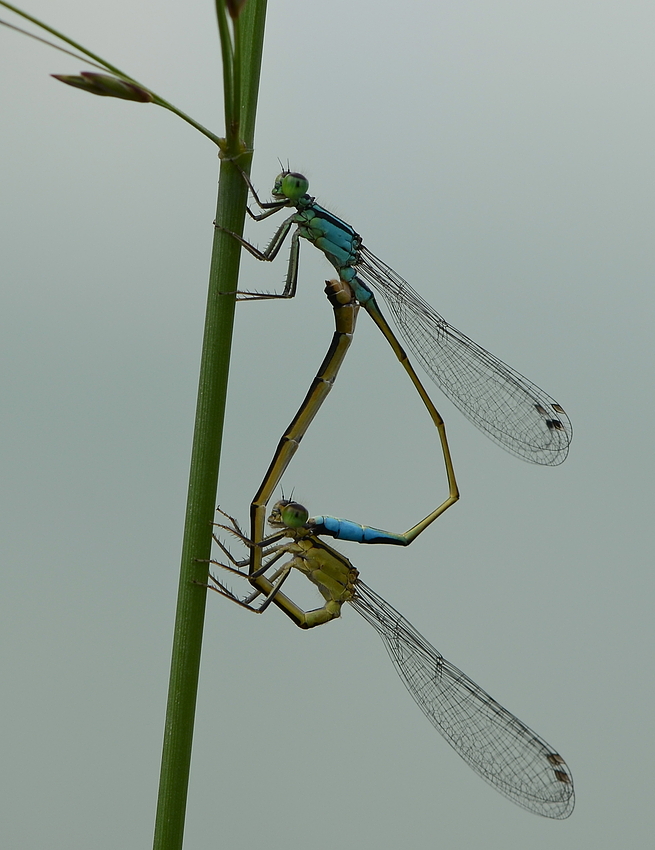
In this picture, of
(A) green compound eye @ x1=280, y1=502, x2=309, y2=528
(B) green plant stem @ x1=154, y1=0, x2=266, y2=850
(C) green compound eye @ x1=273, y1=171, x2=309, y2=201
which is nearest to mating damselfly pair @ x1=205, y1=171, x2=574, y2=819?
(A) green compound eye @ x1=280, y1=502, x2=309, y2=528

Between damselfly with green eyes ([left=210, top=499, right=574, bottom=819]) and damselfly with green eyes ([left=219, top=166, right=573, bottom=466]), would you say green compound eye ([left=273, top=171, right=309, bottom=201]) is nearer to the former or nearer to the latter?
damselfly with green eyes ([left=219, top=166, right=573, bottom=466])

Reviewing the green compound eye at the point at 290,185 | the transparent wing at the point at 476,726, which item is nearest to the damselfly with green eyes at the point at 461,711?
the transparent wing at the point at 476,726

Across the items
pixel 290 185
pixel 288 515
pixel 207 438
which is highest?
Result: pixel 290 185

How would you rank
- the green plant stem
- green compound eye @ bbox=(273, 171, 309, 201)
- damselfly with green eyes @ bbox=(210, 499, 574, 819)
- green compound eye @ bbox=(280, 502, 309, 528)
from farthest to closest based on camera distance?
damselfly with green eyes @ bbox=(210, 499, 574, 819)
green compound eye @ bbox=(280, 502, 309, 528)
green compound eye @ bbox=(273, 171, 309, 201)
the green plant stem

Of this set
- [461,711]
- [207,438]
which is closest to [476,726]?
[461,711]

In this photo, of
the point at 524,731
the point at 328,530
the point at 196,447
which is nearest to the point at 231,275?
the point at 196,447

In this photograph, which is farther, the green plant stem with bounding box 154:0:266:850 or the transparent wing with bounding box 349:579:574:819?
the transparent wing with bounding box 349:579:574:819

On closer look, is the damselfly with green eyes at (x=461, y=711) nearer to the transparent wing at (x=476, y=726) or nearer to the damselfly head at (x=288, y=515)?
the transparent wing at (x=476, y=726)

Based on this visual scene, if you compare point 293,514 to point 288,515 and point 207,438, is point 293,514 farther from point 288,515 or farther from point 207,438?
point 207,438
